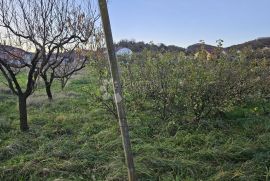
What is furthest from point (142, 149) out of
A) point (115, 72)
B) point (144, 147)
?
point (115, 72)

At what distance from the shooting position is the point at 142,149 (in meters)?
6.20

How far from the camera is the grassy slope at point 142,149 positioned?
17.3ft

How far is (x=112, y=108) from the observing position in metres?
8.98

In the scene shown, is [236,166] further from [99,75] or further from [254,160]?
[99,75]

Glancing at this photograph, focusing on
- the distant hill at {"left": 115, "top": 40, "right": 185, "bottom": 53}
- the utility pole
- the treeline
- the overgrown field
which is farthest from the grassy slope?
the distant hill at {"left": 115, "top": 40, "right": 185, "bottom": 53}

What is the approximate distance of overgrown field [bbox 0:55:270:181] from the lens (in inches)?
208

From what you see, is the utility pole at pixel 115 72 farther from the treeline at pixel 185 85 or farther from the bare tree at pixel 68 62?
the bare tree at pixel 68 62

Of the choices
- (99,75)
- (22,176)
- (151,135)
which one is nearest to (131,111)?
(99,75)

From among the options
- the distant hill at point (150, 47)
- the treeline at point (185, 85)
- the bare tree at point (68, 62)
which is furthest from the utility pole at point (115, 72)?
the bare tree at point (68, 62)

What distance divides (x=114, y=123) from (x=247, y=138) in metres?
3.10

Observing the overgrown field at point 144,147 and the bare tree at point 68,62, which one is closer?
the overgrown field at point 144,147

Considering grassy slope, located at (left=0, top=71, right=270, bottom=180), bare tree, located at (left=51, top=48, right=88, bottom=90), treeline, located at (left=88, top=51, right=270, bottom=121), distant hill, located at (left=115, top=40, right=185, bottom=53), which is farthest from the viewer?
bare tree, located at (left=51, top=48, right=88, bottom=90)

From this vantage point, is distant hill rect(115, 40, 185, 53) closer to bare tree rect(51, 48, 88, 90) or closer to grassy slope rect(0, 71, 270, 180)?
grassy slope rect(0, 71, 270, 180)

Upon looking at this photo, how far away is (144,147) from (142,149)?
5cm
